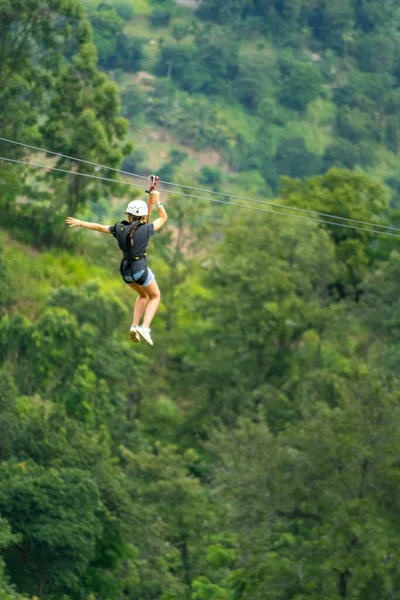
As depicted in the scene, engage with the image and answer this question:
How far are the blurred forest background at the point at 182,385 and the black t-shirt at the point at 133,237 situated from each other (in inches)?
536

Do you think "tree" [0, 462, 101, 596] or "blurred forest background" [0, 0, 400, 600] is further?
"tree" [0, 462, 101, 596]

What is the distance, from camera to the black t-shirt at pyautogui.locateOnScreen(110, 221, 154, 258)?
18156 mm

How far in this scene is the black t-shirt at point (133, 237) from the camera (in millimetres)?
18156

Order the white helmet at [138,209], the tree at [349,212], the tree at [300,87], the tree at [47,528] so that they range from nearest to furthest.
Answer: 1. the white helmet at [138,209]
2. the tree at [47,528]
3. the tree at [349,212]
4. the tree at [300,87]

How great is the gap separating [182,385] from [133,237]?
38.9 metres

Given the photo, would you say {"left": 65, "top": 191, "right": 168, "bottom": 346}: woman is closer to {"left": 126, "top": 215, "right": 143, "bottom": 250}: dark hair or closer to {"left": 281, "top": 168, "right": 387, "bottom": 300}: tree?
{"left": 126, "top": 215, "right": 143, "bottom": 250}: dark hair

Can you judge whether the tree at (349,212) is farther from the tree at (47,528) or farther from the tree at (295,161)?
the tree at (295,161)

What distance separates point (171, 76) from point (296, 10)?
20924 millimetres

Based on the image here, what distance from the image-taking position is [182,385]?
56906 mm

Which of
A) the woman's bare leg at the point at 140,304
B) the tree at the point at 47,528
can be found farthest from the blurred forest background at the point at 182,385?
the woman's bare leg at the point at 140,304

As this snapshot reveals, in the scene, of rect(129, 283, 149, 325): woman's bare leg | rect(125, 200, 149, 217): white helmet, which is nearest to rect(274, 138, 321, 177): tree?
rect(129, 283, 149, 325): woman's bare leg

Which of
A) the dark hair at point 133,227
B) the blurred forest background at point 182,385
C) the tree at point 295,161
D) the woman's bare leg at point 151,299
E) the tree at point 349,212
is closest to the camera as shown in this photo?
the dark hair at point 133,227

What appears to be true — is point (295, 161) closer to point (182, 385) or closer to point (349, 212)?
point (349, 212)

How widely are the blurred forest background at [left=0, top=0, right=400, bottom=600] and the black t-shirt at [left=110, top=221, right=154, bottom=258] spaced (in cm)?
1361
